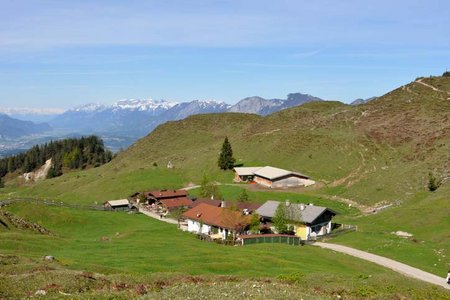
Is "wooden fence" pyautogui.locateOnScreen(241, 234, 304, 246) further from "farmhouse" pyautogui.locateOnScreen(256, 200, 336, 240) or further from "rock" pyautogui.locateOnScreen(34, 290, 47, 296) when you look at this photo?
"rock" pyautogui.locateOnScreen(34, 290, 47, 296)

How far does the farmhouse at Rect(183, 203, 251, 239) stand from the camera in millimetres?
75875

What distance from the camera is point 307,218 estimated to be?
78.5 meters

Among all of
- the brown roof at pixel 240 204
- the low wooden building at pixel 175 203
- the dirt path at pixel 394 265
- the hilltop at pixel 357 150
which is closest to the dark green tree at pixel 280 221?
the dirt path at pixel 394 265

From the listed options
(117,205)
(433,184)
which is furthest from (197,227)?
(433,184)

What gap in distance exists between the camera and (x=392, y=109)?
15850 centimetres

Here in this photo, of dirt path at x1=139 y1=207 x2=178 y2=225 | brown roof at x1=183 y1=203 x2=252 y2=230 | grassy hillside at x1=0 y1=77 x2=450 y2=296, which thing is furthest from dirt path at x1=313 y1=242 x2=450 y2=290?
dirt path at x1=139 y1=207 x2=178 y2=225

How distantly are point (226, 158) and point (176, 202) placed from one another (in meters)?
31.5

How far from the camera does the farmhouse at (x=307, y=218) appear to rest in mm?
78062

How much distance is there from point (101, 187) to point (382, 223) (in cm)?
8546

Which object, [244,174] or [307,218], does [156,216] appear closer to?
[244,174]

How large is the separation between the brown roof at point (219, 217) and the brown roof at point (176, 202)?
60.2 ft

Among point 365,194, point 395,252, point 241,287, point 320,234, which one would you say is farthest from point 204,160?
point 241,287

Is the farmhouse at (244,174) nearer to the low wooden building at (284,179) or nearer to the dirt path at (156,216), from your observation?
the low wooden building at (284,179)

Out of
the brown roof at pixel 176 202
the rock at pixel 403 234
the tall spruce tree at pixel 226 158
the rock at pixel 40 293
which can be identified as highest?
the tall spruce tree at pixel 226 158
